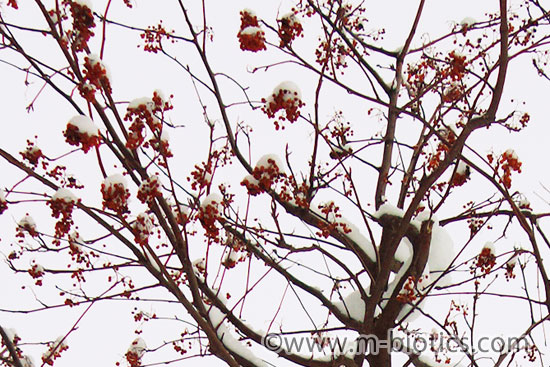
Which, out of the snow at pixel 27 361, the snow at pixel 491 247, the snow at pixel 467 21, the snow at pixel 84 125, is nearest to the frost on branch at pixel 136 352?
the snow at pixel 27 361

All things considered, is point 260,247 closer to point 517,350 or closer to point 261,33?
point 261,33

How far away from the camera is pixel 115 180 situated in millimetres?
2049

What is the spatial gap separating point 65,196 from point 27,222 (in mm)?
1304

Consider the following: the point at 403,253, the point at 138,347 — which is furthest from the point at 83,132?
the point at 403,253

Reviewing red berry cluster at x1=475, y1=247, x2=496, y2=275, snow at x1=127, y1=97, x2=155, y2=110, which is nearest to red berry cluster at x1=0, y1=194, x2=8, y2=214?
snow at x1=127, y1=97, x2=155, y2=110

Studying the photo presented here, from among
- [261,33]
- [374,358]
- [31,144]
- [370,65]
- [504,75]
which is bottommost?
[374,358]

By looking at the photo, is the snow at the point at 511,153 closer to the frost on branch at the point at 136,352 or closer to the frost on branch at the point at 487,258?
the frost on branch at the point at 487,258

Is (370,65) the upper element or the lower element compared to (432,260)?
upper

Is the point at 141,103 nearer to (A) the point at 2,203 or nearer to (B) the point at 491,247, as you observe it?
(A) the point at 2,203

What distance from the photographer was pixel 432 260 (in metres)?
3.90

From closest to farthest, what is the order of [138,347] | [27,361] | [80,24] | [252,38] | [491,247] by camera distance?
[80,24] < [252,38] < [491,247] < [27,361] < [138,347]

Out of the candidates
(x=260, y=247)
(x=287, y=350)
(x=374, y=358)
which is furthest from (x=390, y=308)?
(x=260, y=247)

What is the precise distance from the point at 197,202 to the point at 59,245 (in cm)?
126

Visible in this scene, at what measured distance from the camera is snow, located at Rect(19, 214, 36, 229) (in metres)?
3.10
